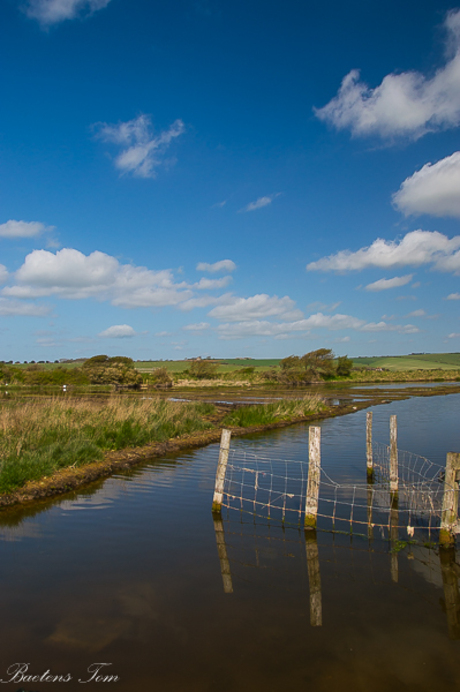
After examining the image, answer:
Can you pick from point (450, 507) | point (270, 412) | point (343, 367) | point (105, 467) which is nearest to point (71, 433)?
point (105, 467)

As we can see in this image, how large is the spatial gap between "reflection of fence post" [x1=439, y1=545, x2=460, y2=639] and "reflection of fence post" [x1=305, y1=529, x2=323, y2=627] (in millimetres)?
1642

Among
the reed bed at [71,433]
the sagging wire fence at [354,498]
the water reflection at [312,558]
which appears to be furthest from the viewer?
the reed bed at [71,433]

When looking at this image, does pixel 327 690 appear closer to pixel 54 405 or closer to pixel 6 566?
pixel 6 566

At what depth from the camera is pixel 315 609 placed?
626cm

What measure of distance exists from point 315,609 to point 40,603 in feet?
12.7

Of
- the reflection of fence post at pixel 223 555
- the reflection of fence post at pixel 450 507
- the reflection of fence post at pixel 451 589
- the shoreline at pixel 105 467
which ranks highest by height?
the reflection of fence post at pixel 450 507

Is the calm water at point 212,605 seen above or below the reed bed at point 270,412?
below

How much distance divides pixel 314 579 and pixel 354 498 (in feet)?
15.0

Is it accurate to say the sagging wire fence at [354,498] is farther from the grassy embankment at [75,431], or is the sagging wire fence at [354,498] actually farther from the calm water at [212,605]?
the grassy embankment at [75,431]

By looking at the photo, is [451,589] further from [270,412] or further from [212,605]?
[270,412]

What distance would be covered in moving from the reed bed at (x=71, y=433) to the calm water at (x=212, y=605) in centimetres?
223

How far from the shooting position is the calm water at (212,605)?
16.3ft

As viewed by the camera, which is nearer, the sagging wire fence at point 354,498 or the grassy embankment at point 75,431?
the sagging wire fence at point 354,498

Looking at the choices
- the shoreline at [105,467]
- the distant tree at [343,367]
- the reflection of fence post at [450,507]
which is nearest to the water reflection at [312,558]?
the reflection of fence post at [450,507]
